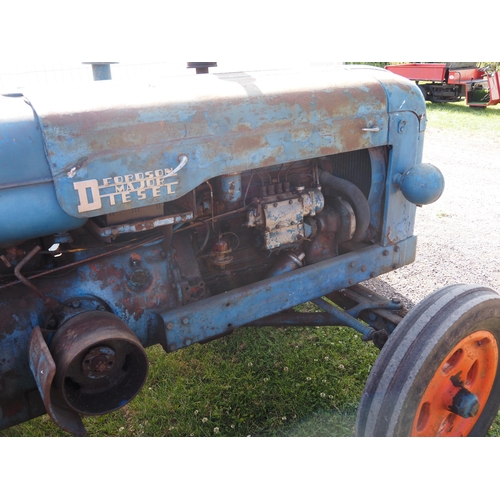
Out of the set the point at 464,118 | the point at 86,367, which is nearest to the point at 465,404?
the point at 86,367

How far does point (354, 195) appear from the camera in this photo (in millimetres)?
2389

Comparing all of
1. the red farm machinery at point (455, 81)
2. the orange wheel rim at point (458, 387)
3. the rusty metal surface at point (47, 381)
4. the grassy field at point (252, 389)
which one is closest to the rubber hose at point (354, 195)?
the orange wheel rim at point (458, 387)

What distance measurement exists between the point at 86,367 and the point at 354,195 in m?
1.39

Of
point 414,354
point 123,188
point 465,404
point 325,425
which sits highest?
point 123,188

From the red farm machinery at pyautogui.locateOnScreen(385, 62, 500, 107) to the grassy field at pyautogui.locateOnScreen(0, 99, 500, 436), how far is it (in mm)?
9372

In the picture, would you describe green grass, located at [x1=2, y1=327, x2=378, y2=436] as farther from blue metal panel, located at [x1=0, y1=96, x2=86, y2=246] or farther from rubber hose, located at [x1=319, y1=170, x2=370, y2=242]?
blue metal panel, located at [x1=0, y1=96, x2=86, y2=246]

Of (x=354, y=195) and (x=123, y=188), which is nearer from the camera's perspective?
(x=123, y=188)

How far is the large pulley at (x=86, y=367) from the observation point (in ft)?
5.38

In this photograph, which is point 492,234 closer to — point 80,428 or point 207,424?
point 207,424

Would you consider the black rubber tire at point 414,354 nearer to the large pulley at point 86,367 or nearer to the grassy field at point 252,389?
the grassy field at point 252,389

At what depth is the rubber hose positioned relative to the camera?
239 cm

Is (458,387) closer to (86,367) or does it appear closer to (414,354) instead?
(414,354)

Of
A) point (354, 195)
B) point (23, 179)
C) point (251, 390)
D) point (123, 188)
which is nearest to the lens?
point (23, 179)

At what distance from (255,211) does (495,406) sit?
1312mm
